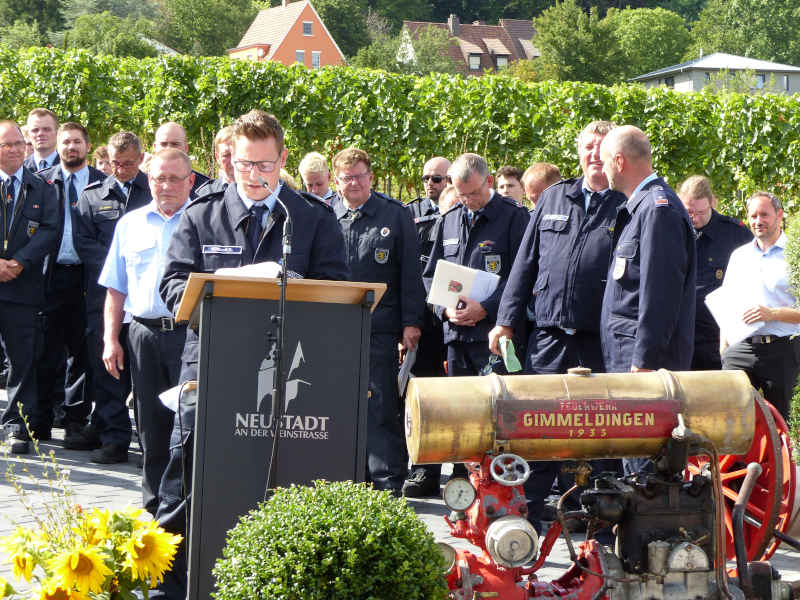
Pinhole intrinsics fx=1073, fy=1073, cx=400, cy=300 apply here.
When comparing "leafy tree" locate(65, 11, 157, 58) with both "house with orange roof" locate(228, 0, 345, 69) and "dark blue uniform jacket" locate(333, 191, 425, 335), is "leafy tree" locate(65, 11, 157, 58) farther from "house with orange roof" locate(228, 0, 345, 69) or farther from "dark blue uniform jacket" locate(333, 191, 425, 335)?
"dark blue uniform jacket" locate(333, 191, 425, 335)

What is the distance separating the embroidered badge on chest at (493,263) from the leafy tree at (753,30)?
310 feet

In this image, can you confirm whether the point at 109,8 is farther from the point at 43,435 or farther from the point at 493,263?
the point at 493,263

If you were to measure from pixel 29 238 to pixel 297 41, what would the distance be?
8522cm

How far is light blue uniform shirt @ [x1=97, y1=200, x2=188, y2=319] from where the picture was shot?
6.39 metres

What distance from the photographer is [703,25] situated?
331 feet

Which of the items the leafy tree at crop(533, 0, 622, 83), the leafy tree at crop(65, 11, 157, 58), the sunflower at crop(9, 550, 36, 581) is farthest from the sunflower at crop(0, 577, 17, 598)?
the leafy tree at crop(533, 0, 622, 83)

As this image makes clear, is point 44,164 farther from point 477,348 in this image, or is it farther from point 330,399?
point 330,399

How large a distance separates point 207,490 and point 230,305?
29.0 inches

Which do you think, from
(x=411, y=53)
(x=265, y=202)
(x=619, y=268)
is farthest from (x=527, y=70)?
(x=265, y=202)

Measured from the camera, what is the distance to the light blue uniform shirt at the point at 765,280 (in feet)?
23.9

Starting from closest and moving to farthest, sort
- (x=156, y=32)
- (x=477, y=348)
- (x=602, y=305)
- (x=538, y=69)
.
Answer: (x=602, y=305)
(x=477, y=348)
(x=538, y=69)
(x=156, y=32)

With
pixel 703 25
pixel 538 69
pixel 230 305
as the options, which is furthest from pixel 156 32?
pixel 230 305

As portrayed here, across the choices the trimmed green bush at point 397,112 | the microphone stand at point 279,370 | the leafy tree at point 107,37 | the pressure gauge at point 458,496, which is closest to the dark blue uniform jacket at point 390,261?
the microphone stand at point 279,370

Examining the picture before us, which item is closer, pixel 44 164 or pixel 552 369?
pixel 552 369
